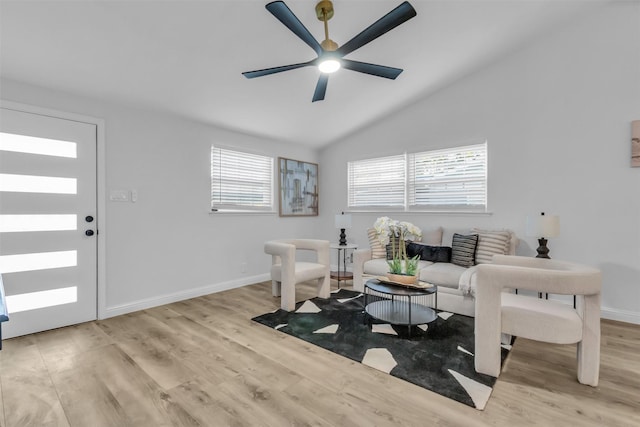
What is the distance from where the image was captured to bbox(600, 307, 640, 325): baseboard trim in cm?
303

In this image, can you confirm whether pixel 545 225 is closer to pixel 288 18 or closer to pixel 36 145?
pixel 288 18

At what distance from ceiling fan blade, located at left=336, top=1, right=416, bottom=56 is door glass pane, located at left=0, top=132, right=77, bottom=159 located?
2.86m

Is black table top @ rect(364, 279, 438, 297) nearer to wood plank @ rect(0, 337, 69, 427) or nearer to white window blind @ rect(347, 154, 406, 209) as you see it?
white window blind @ rect(347, 154, 406, 209)

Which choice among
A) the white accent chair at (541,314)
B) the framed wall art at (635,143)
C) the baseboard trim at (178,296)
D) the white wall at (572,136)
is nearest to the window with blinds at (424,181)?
the white wall at (572,136)

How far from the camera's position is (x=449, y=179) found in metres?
4.26

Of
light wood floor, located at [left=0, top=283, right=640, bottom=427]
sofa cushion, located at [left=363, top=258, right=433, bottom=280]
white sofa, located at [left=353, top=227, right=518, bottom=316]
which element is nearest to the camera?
light wood floor, located at [left=0, top=283, right=640, bottom=427]

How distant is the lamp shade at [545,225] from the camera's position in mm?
A: 3068

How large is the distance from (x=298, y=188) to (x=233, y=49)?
110 inches

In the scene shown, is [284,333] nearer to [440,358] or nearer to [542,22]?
[440,358]

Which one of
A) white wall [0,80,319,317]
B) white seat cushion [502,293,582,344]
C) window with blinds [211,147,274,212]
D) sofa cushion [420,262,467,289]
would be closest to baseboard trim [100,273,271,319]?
white wall [0,80,319,317]

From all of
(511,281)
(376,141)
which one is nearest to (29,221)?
(511,281)

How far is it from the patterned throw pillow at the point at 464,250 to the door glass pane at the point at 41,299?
4263 millimetres

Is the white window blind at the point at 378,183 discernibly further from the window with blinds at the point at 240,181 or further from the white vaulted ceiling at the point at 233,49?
the window with blinds at the point at 240,181

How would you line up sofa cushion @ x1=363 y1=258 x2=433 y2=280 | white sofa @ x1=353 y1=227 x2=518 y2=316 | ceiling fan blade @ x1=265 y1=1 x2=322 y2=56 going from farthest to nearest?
sofa cushion @ x1=363 y1=258 x2=433 y2=280
white sofa @ x1=353 y1=227 x2=518 y2=316
ceiling fan blade @ x1=265 y1=1 x2=322 y2=56
